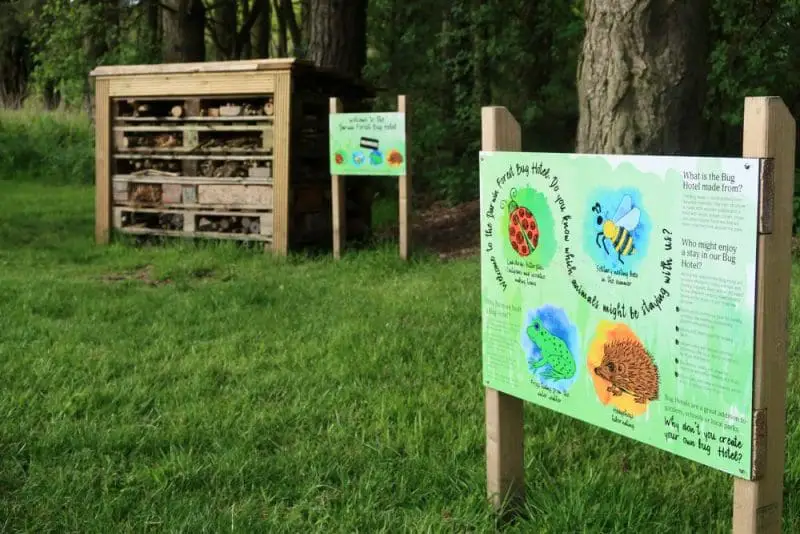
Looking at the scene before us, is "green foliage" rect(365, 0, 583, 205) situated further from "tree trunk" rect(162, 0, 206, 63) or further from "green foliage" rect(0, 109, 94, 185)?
"green foliage" rect(0, 109, 94, 185)

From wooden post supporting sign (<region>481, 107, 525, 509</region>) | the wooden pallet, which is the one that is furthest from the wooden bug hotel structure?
wooden post supporting sign (<region>481, 107, 525, 509</region>)

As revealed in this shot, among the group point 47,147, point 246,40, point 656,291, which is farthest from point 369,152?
point 246,40

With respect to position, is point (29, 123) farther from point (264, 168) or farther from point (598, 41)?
point (598, 41)

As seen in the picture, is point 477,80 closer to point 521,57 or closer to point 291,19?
point 521,57

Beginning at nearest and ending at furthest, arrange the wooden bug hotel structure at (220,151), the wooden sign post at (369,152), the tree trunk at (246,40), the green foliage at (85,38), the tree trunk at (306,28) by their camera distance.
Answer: the wooden sign post at (369,152) < the wooden bug hotel structure at (220,151) < the tree trunk at (306,28) < the green foliage at (85,38) < the tree trunk at (246,40)

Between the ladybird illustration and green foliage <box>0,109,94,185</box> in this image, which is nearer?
the ladybird illustration

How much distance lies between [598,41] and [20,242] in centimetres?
732

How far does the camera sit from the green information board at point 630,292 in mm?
2273

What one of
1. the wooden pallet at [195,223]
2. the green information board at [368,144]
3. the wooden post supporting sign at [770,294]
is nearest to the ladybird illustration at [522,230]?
the wooden post supporting sign at [770,294]

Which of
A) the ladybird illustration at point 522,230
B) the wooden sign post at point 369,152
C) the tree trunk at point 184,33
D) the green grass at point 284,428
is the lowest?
the green grass at point 284,428

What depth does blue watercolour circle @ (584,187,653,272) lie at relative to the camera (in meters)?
2.47

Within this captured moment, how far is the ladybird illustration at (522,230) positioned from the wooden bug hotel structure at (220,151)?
6.47 m

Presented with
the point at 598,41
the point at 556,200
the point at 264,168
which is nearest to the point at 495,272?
the point at 556,200

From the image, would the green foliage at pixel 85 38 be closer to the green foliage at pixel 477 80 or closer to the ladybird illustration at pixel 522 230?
the green foliage at pixel 477 80
